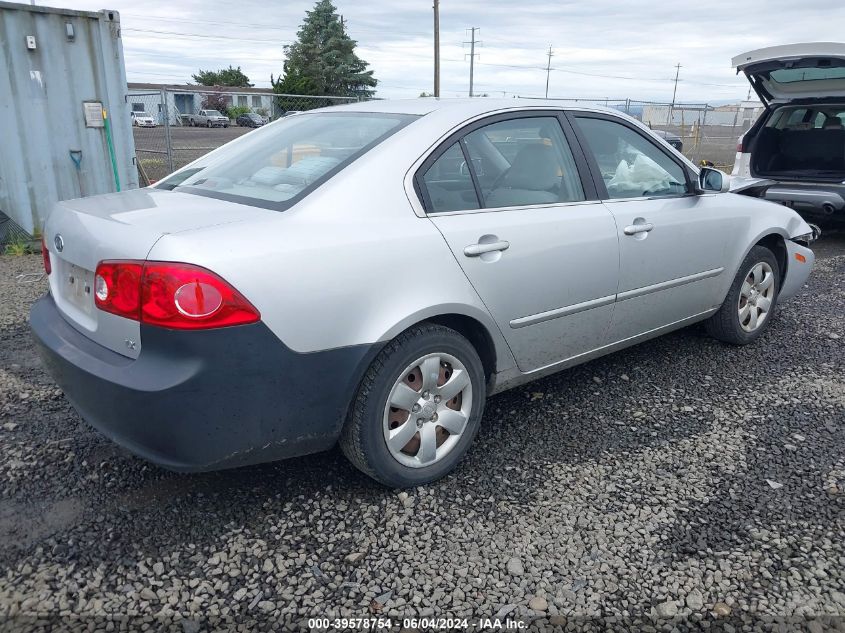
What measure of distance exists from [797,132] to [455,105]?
22.9 ft

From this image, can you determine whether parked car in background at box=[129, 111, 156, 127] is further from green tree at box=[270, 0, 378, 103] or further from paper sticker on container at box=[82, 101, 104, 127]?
paper sticker on container at box=[82, 101, 104, 127]

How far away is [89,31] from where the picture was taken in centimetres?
762

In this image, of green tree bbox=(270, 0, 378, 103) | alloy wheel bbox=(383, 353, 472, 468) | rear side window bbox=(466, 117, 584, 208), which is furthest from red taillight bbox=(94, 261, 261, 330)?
green tree bbox=(270, 0, 378, 103)

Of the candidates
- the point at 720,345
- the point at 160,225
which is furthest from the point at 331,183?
the point at 720,345

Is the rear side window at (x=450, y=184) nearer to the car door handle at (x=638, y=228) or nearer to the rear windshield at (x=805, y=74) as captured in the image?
the car door handle at (x=638, y=228)

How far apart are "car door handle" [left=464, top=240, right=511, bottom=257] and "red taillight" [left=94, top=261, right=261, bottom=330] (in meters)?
0.97

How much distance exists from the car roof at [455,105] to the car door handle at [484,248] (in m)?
0.64

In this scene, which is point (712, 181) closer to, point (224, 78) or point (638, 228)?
point (638, 228)

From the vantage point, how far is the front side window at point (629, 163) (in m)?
3.58

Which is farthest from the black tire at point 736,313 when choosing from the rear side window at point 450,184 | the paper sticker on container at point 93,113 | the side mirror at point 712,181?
the paper sticker on container at point 93,113

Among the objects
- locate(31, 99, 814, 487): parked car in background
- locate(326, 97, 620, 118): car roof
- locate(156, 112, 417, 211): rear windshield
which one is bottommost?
locate(31, 99, 814, 487): parked car in background

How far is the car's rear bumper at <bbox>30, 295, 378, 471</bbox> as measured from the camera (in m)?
2.21

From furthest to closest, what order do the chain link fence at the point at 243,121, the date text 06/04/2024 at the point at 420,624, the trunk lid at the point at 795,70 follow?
the chain link fence at the point at 243,121, the trunk lid at the point at 795,70, the date text 06/04/2024 at the point at 420,624

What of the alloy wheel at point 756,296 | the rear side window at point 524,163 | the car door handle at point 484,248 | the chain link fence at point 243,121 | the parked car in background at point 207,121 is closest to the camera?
the car door handle at point 484,248
